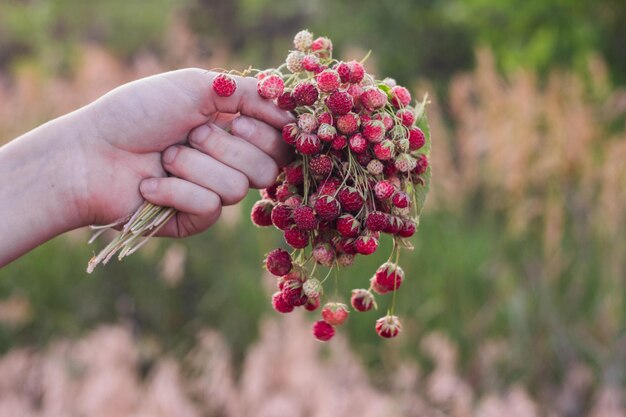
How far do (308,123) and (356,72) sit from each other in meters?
0.14

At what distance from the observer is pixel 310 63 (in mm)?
1521

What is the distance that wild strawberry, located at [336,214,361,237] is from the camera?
1432 millimetres

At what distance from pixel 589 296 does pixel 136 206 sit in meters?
2.70

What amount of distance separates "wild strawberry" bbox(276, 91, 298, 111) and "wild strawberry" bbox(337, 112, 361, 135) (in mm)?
137

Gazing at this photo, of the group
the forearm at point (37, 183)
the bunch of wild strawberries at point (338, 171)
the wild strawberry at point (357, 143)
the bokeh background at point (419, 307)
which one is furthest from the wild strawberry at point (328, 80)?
the bokeh background at point (419, 307)

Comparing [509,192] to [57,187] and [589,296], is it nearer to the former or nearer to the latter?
[589,296]

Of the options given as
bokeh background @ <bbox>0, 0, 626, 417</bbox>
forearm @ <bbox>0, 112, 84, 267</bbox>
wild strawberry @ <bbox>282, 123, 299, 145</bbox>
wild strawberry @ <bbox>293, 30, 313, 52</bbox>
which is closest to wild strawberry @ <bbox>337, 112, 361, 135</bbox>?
wild strawberry @ <bbox>282, 123, 299, 145</bbox>

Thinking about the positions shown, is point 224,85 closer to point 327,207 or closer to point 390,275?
point 327,207

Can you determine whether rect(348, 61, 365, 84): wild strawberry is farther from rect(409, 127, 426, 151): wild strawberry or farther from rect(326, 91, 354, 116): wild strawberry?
rect(409, 127, 426, 151): wild strawberry

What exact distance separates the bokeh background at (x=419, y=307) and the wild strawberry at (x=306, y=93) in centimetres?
145

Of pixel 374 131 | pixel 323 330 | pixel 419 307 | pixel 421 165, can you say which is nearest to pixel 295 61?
pixel 374 131

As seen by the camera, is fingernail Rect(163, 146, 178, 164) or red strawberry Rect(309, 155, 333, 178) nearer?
red strawberry Rect(309, 155, 333, 178)

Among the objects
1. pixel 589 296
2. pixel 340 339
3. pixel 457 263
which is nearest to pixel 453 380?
pixel 340 339

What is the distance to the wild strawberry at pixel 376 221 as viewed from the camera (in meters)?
1.43
